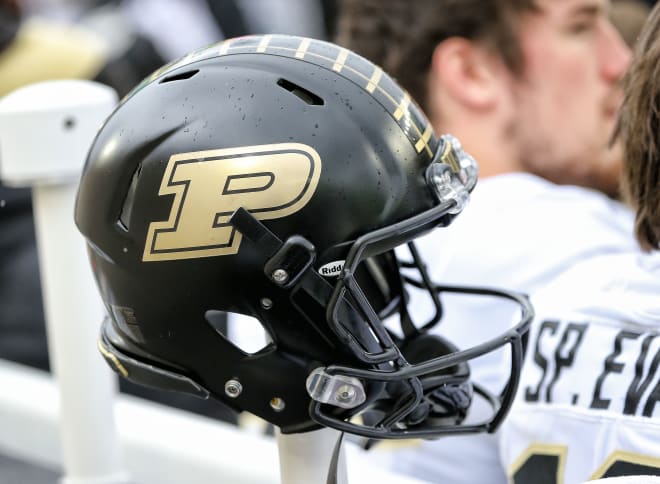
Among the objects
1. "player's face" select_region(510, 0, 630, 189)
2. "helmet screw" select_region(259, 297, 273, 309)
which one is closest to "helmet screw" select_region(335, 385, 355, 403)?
"helmet screw" select_region(259, 297, 273, 309)

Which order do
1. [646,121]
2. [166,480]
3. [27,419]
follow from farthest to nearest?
1. [27,419]
2. [166,480]
3. [646,121]

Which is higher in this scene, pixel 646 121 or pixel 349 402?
pixel 646 121

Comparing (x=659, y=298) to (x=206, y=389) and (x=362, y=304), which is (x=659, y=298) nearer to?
(x=362, y=304)

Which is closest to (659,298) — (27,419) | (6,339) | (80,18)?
(27,419)

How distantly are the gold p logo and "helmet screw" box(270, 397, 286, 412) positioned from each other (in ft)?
0.50

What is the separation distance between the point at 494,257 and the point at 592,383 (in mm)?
361

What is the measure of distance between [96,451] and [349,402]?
0.62 meters

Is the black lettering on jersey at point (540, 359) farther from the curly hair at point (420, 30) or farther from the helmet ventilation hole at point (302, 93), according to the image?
the curly hair at point (420, 30)

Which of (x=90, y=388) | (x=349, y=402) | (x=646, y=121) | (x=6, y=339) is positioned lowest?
(x=6, y=339)

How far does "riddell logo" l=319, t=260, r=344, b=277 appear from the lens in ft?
3.13

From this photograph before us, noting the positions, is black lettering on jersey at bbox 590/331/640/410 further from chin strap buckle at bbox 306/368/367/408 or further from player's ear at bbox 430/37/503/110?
player's ear at bbox 430/37/503/110

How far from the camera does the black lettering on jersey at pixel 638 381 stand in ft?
3.47

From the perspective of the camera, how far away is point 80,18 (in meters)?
4.25

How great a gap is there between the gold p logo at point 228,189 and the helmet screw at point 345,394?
0.53ft
